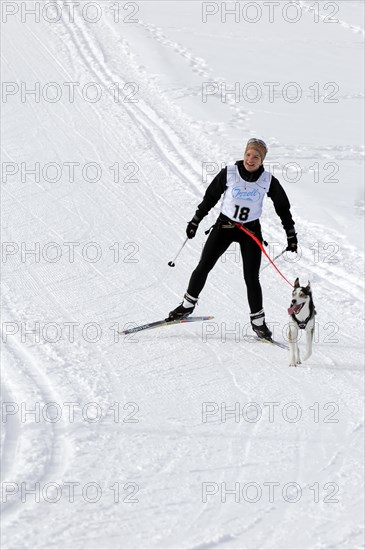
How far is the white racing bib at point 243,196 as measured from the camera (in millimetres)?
7578

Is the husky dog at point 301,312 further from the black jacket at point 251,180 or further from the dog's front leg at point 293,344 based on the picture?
the black jacket at point 251,180

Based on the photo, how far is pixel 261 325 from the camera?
8.11 m

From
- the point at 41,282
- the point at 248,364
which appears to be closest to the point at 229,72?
the point at 41,282

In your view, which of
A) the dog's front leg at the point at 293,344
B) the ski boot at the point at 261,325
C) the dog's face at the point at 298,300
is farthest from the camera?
the ski boot at the point at 261,325

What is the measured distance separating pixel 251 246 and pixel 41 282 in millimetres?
2538

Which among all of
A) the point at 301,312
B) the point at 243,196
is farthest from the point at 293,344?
the point at 243,196

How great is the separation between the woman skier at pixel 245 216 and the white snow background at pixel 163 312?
0.40 m

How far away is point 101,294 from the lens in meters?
9.03

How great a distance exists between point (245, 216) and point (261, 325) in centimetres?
107

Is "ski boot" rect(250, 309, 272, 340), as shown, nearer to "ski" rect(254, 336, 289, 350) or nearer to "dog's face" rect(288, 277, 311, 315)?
"ski" rect(254, 336, 289, 350)

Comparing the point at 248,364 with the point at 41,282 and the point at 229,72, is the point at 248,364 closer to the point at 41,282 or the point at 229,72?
the point at 41,282

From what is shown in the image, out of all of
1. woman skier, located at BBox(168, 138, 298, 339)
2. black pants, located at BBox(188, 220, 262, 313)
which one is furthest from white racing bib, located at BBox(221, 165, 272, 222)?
black pants, located at BBox(188, 220, 262, 313)

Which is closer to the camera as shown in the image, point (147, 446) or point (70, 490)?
point (70, 490)

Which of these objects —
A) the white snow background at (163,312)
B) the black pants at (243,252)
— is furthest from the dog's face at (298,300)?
the black pants at (243,252)
